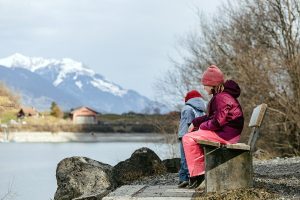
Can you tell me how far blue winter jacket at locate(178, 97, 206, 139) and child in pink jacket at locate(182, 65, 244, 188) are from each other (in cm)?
56

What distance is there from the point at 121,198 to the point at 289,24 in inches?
717

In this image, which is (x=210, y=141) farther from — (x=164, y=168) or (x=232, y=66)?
(x=232, y=66)

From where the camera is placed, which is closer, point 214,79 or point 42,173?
point 214,79

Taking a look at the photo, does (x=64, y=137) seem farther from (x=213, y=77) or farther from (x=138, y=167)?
(x=213, y=77)

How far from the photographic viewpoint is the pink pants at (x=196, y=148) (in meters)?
8.10

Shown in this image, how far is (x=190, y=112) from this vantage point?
912cm

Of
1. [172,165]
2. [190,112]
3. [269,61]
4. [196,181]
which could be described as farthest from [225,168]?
[269,61]

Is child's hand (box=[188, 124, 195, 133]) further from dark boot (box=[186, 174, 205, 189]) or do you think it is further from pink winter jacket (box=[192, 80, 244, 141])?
dark boot (box=[186, 174, 205, 189])

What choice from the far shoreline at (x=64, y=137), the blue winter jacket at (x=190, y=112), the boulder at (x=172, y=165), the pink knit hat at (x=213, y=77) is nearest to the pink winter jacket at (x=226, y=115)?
the pink knit hat at (x=213, y=77)

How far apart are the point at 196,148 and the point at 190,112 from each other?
922 millimetres

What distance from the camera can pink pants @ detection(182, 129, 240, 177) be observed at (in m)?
8.10

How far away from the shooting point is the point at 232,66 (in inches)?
1021

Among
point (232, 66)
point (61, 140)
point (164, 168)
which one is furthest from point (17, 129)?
point (164, 168)

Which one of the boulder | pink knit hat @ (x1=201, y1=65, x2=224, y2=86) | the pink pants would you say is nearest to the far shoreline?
the boulder
